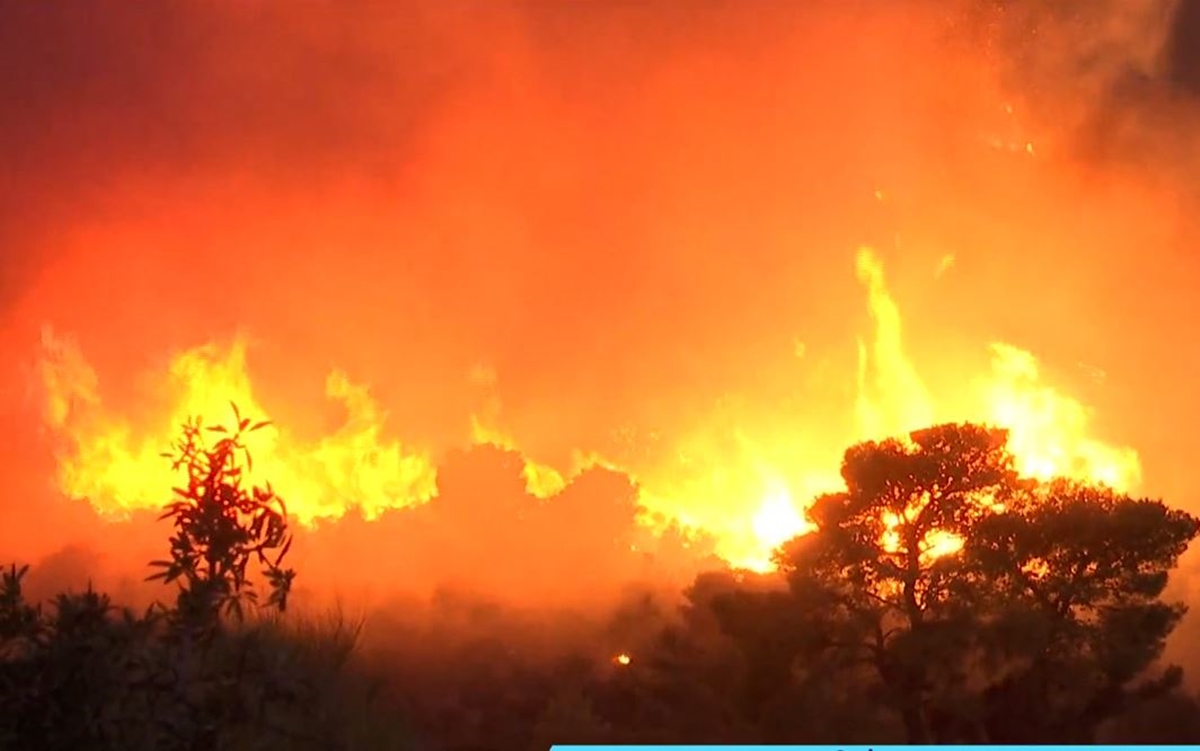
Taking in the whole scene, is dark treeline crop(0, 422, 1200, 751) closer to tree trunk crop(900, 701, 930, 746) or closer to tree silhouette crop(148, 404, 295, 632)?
tree trunk crop(900, 701, 930, 746)

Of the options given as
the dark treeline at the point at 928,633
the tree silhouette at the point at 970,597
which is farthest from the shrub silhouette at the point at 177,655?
the tree silhouette at the point at 970,597

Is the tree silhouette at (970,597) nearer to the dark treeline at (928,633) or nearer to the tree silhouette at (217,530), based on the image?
the dark treeline at (928,633)

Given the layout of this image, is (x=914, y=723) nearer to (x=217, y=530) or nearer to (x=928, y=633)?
(x=928, y=633)

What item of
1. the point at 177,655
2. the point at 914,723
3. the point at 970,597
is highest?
the point at 970,597

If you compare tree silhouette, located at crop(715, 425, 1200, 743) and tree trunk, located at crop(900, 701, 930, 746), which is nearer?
tree silhouette, located at crop(715, 425, 1200, 743)

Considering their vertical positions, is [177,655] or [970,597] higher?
[970,597]

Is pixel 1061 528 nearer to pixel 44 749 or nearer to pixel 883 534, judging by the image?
pixel 883 534

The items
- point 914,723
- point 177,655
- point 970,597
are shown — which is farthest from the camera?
point 970,597

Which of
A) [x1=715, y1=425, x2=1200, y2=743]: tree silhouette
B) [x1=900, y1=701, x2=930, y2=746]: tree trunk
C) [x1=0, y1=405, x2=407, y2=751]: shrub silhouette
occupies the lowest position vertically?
[x1=0, y1=405, x2=407, y2=751]: shrub silhouette

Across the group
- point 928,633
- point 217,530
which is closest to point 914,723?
point 928,633

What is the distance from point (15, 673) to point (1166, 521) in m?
33.2

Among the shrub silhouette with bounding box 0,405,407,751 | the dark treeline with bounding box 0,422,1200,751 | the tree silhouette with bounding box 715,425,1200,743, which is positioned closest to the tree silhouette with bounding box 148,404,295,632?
the shrub silhouette with bounding box 0,405,407,751

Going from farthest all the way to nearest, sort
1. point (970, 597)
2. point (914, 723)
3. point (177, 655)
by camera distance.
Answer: point (970, 597) → point (914, 723) → point (177, 655)

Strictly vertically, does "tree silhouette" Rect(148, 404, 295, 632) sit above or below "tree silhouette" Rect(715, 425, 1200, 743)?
below
